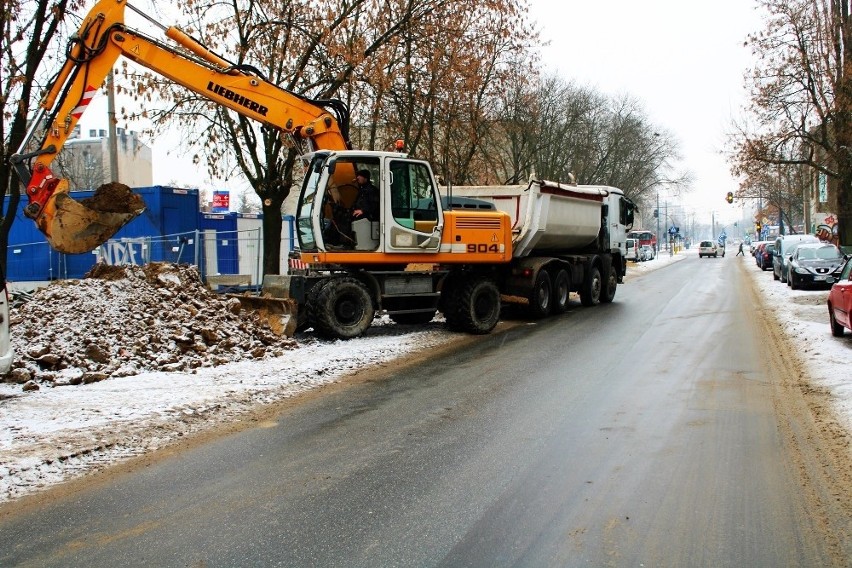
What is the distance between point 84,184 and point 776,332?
178ft

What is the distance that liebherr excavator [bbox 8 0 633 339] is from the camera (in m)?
10.4

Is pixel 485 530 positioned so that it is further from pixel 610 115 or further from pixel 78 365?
pixel 610 115

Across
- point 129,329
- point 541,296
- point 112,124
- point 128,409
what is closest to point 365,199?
point 129,329

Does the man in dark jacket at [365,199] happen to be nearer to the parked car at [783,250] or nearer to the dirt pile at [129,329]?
the dirt pile at [129,329]

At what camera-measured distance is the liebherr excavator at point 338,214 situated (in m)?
10.4

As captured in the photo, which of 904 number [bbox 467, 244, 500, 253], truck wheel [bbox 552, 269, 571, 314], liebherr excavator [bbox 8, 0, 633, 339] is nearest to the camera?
liebherr excavator [bbox 8, 0, 633, 339]

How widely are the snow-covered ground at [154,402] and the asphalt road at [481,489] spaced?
573mm

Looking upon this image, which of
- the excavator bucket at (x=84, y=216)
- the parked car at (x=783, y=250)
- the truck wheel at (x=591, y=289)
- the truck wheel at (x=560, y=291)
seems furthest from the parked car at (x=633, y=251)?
the excavator bucket at (x=84, y=216)

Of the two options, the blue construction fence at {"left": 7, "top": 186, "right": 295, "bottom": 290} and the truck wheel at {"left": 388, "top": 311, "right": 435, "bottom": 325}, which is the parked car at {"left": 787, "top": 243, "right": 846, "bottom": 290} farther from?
the blue construction fence at {"left": 7, "top": 186, "right": 295, "bottom": 290}

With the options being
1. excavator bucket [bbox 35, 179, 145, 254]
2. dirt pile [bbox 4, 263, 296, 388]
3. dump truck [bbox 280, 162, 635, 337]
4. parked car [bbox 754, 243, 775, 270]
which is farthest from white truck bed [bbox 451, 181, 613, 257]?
parked car [bbox 754, 243, 775, 270]

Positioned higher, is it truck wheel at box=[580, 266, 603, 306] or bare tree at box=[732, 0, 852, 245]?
bare tree at box=[732, 0, 852, 245]

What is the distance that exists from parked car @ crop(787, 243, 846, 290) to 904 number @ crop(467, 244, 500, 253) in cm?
1441

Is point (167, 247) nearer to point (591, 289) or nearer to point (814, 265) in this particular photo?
point (591, 289)

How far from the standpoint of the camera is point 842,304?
12008mm
